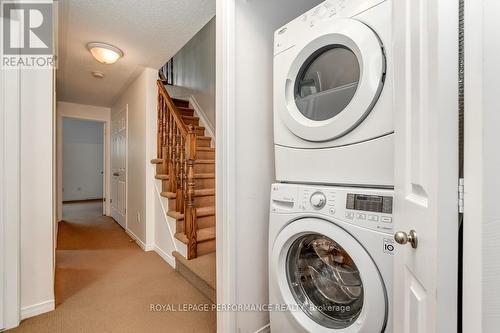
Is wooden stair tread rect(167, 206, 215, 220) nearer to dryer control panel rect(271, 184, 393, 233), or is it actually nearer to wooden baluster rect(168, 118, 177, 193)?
wooden baluster rect(168, 118, 177, 193)

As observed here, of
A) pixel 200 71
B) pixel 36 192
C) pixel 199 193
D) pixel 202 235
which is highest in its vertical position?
pixel 200 71

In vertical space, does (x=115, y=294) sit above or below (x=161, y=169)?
below

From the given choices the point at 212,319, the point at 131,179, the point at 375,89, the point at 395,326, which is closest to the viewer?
the point at 395,326

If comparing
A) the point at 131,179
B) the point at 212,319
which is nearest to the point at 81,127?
the point at 131,179

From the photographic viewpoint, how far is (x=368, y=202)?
873 mm

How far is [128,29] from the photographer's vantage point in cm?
207

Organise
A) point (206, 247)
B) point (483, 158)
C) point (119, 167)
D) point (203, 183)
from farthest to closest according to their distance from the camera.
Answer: point (119, 167) < point (203, 183) < point (206, 247) < point (483, 158)

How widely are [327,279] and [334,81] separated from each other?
0.93 m

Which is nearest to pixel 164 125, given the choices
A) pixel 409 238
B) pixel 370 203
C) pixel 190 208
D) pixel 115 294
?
pixel 190 208

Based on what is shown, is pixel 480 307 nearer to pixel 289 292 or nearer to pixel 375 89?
pixel 375 89

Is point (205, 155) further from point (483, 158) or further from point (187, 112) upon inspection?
point (483, 158)

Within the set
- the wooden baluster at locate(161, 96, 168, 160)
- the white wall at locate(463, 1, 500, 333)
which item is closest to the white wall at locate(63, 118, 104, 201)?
the wooden baluster at locate(161, 96, 168, 160)

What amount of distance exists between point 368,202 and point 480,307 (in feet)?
1.51

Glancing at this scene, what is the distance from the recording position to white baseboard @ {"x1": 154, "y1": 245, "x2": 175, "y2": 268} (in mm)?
2460
